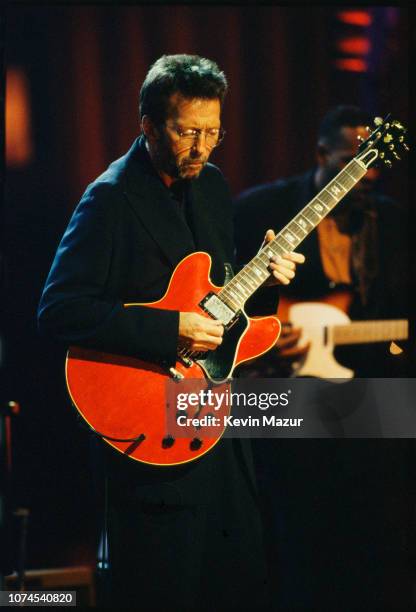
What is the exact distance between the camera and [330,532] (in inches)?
130

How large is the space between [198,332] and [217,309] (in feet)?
0.37

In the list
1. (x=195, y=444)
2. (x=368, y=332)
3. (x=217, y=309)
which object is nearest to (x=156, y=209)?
(x=217, y=309)

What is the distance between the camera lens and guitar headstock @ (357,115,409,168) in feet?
8.47

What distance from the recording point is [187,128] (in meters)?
2.40

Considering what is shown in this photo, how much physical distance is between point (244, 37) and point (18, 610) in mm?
2229

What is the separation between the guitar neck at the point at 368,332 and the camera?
11.5ft

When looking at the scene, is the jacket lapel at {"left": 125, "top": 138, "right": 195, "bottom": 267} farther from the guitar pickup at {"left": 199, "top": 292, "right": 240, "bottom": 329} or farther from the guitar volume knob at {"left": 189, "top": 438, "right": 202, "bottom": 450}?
the guitar volume knob at {"left": 189, "top": 438, "right": 202, "bottom": 450}

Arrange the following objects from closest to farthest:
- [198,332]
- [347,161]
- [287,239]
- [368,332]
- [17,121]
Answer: [198,332]
[287,239]
[17,121]
[347,161]
[368,332]

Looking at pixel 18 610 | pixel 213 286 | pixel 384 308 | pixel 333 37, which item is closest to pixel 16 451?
pixel 18 610

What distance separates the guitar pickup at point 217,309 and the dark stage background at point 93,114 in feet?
3.06

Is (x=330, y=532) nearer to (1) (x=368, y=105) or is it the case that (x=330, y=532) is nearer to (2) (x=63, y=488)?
(2) (x=63, y=488)

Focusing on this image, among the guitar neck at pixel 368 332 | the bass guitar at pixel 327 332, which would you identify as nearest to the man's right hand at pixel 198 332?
the bass guitar at pixel 327 332

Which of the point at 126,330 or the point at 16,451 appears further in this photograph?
the point at 16,451

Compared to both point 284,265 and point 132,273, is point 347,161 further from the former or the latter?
point 132,273
